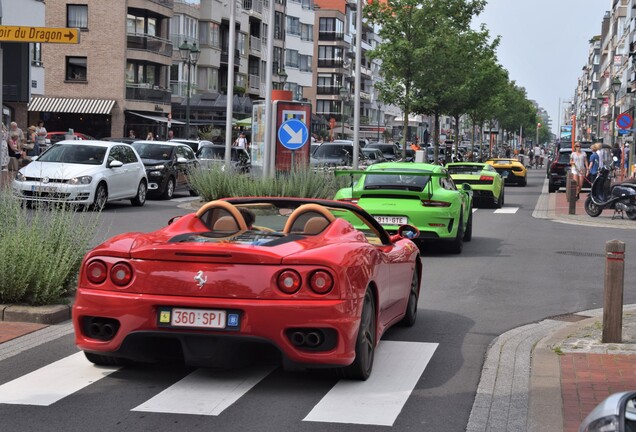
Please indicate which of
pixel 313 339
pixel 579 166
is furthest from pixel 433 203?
pixel 579 166

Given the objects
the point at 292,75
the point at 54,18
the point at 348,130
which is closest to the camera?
the point at 54,18

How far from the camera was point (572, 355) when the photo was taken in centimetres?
839

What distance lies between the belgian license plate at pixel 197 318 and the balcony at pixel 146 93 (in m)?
62.1

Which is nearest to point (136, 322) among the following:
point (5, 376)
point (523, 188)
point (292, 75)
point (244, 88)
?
point (5, 376)

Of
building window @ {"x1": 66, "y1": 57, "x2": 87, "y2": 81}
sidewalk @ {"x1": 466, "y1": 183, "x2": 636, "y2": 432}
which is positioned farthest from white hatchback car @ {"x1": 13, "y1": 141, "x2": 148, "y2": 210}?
building window @ {"x1": 66, "y1": 57, "x2": 87, "y2": 81}

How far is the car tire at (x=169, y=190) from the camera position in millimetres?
30931

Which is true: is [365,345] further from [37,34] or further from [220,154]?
[220,154]

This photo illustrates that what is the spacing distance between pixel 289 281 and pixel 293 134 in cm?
2051

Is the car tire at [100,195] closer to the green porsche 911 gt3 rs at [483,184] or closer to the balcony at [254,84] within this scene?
the green porsche 911 gt3 rs at [483,184]

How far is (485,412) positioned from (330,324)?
A: 105 cm

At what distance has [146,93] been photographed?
2744 inches

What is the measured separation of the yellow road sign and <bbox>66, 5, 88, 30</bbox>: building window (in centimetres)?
5628

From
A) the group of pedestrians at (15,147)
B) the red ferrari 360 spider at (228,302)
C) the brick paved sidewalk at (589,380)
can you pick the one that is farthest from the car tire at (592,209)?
the red ferrari 360 spider at (228,302)

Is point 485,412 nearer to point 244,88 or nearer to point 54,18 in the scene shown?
point 54,18
